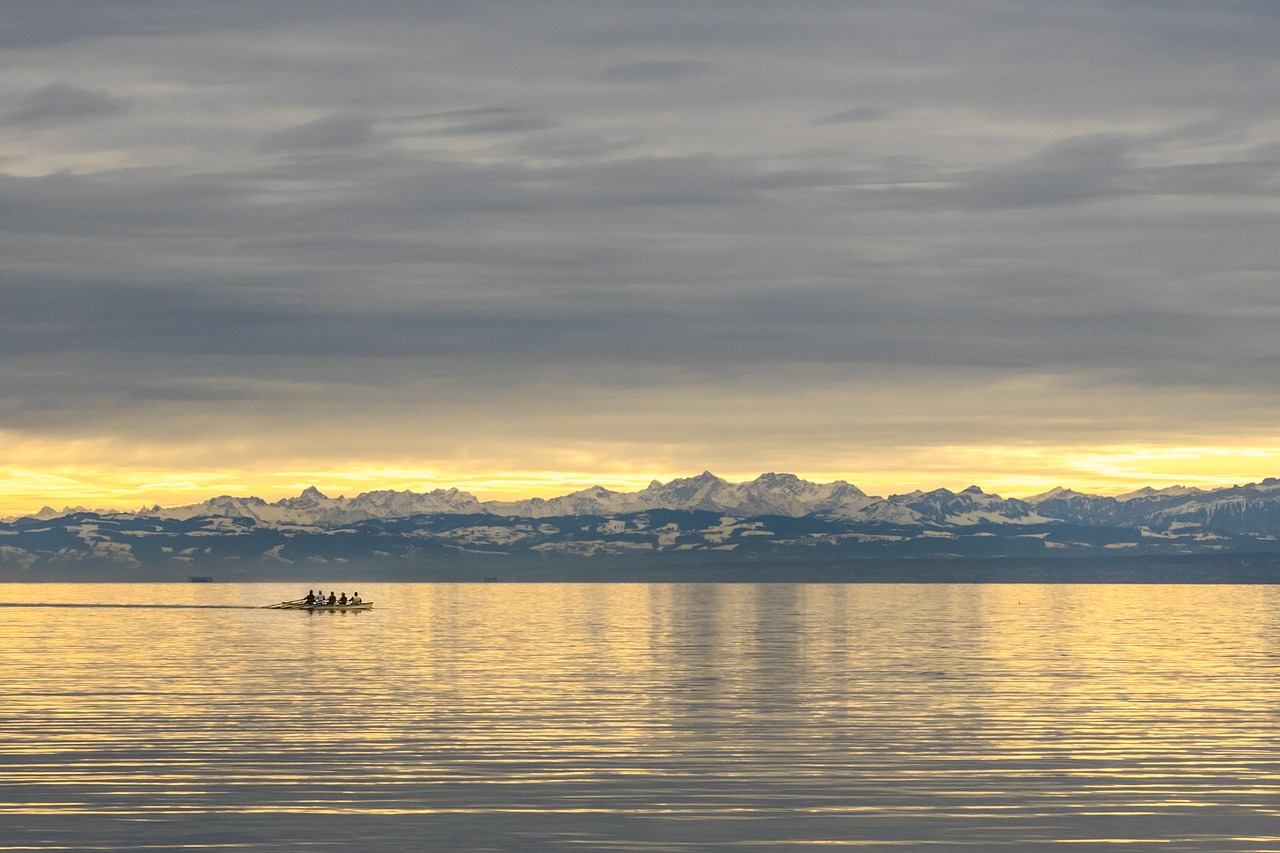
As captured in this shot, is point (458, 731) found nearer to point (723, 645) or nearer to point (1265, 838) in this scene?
point (1265, 838)

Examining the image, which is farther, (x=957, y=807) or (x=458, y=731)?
(x=458, y=731)

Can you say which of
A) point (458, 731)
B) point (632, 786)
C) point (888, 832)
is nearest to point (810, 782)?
point (632, 786)

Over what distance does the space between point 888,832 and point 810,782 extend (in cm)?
791

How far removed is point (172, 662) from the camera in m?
99.4

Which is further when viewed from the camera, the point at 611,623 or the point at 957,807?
the point at 611,623

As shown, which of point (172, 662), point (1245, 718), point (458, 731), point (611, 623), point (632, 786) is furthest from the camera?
point (611, 623)

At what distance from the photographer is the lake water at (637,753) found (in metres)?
38.2

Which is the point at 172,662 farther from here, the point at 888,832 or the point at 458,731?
the point at 888,832

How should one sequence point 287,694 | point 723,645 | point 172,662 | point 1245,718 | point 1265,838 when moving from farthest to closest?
point 723,645 < point 172,662 < point 287,694 < point 1245,718 < point 1265,838

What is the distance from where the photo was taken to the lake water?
125 feet

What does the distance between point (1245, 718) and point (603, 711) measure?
23416 millimetres

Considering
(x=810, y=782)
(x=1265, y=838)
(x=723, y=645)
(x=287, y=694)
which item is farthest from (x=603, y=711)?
(x=723, y=645)

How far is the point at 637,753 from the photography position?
51812 millimetres

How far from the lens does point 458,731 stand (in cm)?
5797
